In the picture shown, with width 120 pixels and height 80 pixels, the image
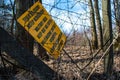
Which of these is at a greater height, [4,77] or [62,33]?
[62,33]

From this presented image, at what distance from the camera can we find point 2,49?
227 inches

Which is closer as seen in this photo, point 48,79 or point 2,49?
point 2,49

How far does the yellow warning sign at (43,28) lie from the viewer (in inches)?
229

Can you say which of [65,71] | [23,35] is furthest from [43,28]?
[65,71]

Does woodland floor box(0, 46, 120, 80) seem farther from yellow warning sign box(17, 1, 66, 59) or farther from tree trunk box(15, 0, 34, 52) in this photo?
tree trunk box(15, 0, 34, 52)

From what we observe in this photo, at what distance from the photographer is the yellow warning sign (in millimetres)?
5809

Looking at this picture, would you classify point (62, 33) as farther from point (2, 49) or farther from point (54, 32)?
point (2, 49)

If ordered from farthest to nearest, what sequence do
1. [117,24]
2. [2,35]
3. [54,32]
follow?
[117,24]
[54,32]
[2,35]

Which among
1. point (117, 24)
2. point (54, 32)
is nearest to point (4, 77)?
point (54, 32)

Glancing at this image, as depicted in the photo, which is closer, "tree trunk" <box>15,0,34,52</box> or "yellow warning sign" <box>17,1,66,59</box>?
"yellow warning sign" <box>17,1,66,59</box>

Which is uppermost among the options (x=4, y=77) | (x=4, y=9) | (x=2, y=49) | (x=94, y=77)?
(x=4, y=9)

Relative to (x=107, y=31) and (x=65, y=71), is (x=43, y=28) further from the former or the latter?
(x=107, y=31)

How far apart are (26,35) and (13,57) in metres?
0.63

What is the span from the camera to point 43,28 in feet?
19.4
